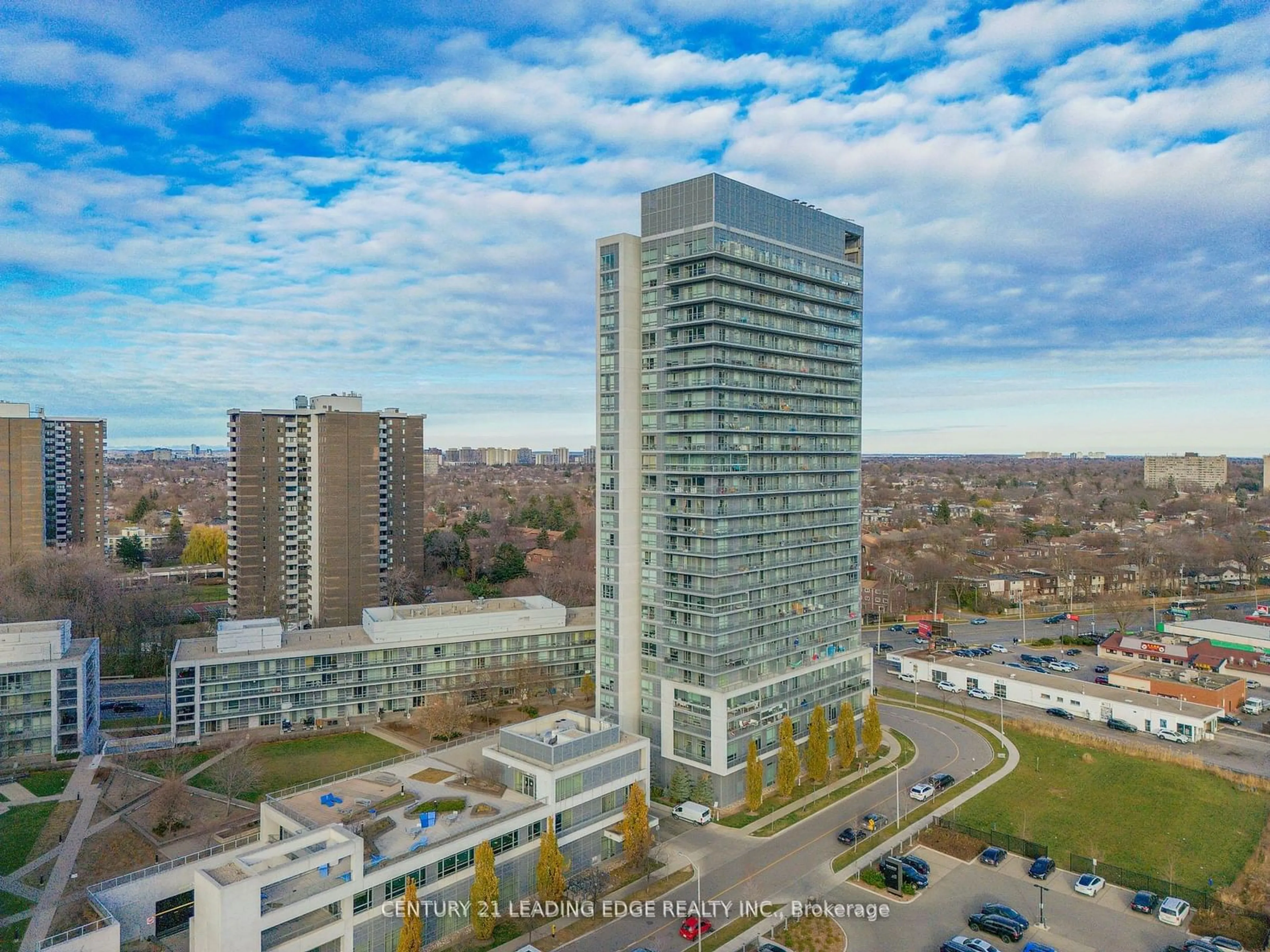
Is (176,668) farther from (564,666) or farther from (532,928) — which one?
(532,928)

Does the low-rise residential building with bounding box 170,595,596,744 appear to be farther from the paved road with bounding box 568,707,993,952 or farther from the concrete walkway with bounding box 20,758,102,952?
the paved road with bounding box 568,707,993,952

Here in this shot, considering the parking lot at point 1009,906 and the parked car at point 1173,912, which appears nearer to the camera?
the parking lot at point 1009,906

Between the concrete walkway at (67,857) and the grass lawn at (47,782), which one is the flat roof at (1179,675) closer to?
the concrete walkway at (67,857)

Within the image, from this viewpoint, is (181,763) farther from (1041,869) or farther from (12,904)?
(1041,869)

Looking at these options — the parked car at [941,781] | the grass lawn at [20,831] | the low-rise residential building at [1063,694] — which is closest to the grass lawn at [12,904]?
the grass lawn at [20,831]

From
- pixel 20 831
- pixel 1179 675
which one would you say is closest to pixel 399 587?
pixel 20 831

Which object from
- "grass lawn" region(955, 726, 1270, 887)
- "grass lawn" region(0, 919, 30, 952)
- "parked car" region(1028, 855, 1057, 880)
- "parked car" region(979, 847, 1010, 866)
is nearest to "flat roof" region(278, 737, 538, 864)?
"grass lawn" region(0, 919, 30, 952)
